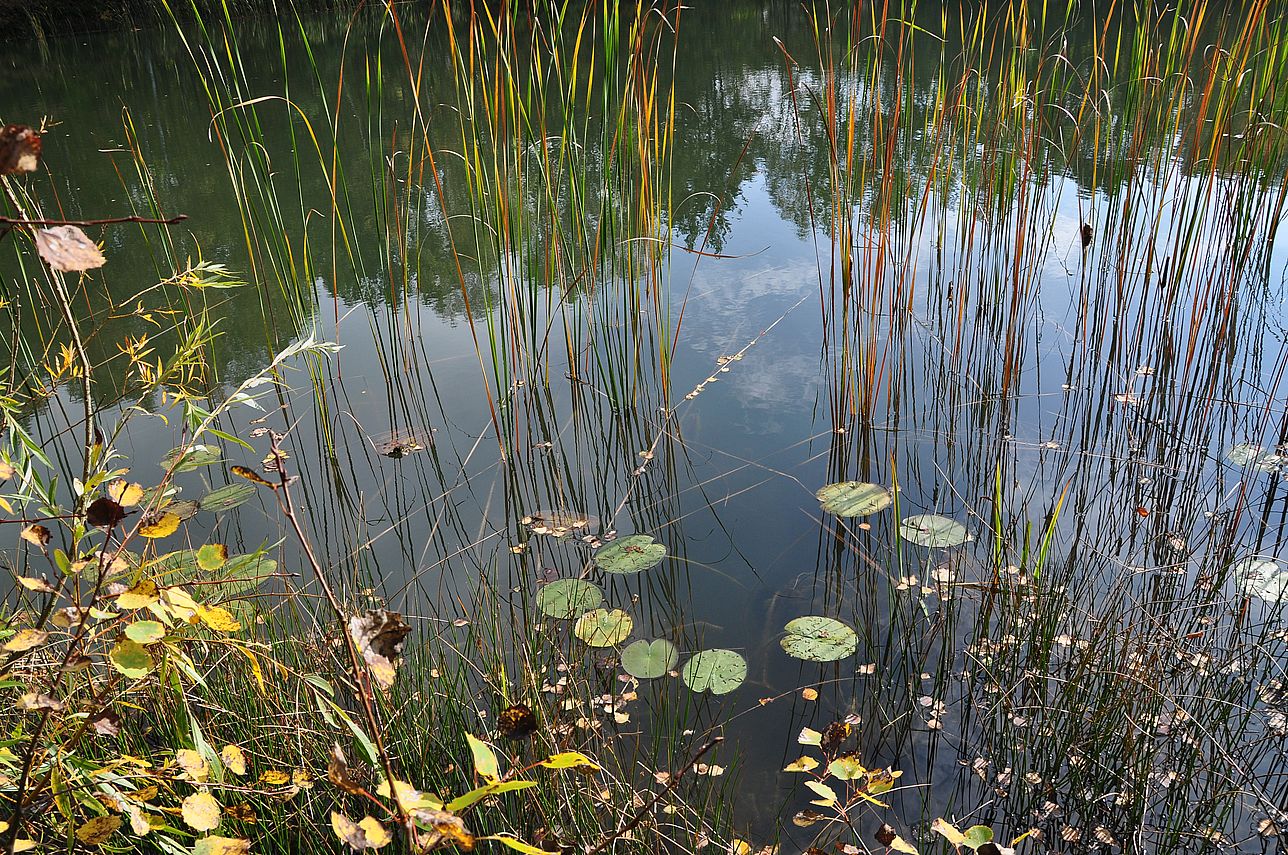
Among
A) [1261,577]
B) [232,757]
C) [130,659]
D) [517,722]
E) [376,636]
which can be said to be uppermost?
[376,636]

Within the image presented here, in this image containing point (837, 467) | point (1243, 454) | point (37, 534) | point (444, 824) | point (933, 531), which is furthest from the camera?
point (837, 467)

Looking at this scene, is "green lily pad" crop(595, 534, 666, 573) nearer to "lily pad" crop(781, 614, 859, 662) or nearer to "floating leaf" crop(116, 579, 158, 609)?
"lily pad" crop(781, 614, 859, 662)

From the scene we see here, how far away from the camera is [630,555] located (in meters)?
1.87

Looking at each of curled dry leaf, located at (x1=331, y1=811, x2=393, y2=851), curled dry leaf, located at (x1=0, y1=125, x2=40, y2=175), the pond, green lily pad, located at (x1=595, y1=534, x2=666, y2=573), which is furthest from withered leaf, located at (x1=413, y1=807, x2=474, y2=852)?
Answer: green lily pad, located at (x1=595, y1=534, x2=666, y2=573)

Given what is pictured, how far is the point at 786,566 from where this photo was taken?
6.17 ft

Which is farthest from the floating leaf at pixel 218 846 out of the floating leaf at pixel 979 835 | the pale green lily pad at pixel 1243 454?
the pale green lily pad at pixel 1243 454

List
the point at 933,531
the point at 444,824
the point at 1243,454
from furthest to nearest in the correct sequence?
the point at 1243,454 < the point at 933,531 < the point at 444,824

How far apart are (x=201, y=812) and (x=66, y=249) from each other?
0.52 meters

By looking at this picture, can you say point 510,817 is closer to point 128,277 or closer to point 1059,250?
point 1059,250

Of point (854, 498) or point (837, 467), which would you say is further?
point (837, 467)

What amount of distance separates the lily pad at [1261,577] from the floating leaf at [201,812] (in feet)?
5.22

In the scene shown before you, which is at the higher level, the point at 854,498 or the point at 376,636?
the point at 376,636

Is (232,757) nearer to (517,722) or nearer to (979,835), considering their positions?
(517,722)

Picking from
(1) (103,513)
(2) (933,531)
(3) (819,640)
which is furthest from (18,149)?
(2) (933,531)
